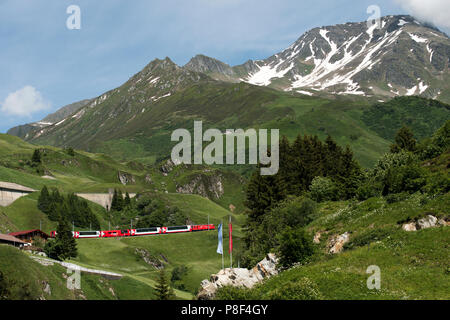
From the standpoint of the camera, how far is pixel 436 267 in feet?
102

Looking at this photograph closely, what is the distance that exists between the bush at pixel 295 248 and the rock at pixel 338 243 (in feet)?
6.42

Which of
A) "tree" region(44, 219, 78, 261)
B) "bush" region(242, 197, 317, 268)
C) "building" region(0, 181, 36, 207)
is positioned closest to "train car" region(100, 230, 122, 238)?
"building" region(0, 181, 36, 207)

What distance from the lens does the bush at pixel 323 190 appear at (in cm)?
7038

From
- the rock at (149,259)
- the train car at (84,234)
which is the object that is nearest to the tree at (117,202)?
the train car at (84,234)

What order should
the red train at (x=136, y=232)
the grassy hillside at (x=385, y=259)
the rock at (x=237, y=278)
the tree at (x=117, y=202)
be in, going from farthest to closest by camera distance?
the tree at (x=117, y=202) < the red train at (x=136, y=232) < the rock at (x=237, y=278) < the grassy hillside at (x=385, y=259)

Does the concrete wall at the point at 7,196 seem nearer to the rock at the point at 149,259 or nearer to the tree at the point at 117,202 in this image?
the tree at the point at 117,202

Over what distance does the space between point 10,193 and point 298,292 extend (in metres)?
136

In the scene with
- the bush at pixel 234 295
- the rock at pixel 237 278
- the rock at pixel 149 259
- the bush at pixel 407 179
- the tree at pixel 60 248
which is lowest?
the rock at pixel 149 259

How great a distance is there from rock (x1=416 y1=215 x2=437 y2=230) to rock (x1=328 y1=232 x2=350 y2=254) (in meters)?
6.85

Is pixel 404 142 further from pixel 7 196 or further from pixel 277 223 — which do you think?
pixel 7 196

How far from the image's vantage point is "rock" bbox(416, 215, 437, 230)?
38.3m

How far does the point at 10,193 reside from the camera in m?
144

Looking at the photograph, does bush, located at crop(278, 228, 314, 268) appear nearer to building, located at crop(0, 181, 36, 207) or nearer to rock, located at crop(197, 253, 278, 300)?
rock, located at crop(197, 253, 278, 300)

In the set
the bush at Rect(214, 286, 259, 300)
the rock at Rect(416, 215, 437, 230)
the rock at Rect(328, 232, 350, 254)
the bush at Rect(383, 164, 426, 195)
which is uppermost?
the bush at Rect(383, 164, 426, 195)
